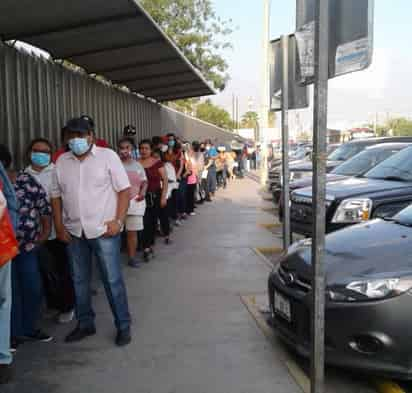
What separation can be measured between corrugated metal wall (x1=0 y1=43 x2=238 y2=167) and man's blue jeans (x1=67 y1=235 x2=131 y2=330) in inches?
83.0

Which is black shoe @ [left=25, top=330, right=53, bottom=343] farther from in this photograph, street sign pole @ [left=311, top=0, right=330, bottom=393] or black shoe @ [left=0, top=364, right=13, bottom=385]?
street sign pole @ [left=311, top=0, right=330, bottom=393]

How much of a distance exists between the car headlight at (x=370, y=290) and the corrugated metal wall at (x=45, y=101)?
13.4ft

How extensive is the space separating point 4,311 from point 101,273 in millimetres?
857

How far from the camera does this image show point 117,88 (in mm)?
10281

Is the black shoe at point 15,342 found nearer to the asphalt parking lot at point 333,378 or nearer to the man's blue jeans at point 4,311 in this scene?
the man's blue jeans at point 4,311

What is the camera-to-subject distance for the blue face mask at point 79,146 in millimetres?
4145

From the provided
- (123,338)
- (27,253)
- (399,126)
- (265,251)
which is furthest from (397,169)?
(399,126)

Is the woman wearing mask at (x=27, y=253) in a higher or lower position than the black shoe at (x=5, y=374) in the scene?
higher

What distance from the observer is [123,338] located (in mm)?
4422

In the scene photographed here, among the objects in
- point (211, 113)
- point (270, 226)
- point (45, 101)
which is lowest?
point (270, 226)

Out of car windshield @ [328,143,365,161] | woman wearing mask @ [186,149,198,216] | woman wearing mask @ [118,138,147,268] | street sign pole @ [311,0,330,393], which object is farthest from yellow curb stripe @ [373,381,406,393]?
car windshield @ [328,143,365,161]

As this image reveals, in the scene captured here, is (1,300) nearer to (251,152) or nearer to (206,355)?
(206,355)

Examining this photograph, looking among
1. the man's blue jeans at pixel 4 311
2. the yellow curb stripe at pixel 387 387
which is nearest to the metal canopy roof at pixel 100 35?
the man's blue jeans at pixel 4 311

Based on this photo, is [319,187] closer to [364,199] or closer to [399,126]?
[364,199]
